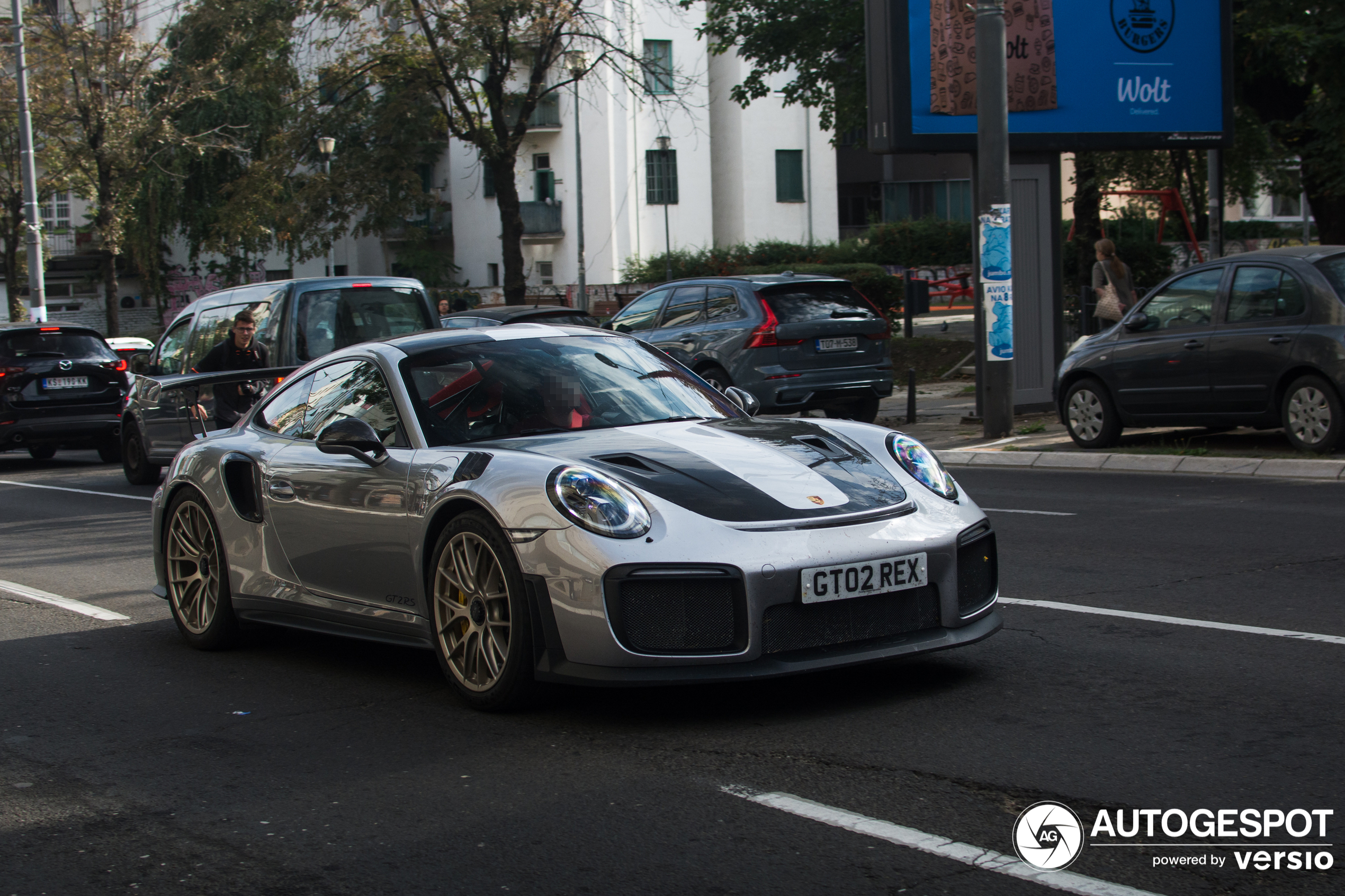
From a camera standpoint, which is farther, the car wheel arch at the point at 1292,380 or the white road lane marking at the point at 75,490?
the white road lane marking at the point at 75,490

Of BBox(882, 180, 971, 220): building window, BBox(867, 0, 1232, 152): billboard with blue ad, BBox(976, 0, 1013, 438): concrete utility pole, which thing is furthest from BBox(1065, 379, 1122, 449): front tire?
BBox(882, 180, 971, 220): building window

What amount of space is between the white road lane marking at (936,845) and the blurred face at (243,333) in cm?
1038

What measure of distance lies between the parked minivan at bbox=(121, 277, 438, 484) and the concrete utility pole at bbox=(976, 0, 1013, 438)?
5.74 metres

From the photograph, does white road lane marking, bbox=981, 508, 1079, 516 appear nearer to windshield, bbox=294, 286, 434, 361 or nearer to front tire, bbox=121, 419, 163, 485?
windshield, bbox=294, 286, 434, 361

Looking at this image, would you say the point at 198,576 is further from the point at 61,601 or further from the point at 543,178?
the point at 543,178

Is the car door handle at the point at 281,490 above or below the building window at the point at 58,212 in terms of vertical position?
below

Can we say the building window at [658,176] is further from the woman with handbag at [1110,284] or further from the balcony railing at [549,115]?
the woman with handbag at [1110,284]

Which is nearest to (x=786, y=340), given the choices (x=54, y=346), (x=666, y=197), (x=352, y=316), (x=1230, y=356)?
(x=352, y=316)

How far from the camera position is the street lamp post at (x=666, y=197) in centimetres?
4403

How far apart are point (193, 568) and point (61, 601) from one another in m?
1.91

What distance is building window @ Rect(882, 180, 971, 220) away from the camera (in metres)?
58.8

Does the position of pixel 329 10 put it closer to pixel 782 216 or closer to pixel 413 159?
pixel 413 159

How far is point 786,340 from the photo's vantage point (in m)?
17.1

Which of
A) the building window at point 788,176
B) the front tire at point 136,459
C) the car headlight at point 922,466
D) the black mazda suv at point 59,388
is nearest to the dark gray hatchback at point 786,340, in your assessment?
the front tire at point 136,459
